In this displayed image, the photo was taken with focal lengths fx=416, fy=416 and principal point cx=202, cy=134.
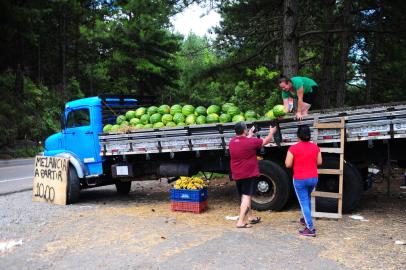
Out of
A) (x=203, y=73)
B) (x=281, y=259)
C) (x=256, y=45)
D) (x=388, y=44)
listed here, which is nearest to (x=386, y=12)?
(x=388, y=44)

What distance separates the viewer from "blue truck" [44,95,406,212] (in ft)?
23.5

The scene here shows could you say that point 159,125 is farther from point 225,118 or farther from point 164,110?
point 225,118

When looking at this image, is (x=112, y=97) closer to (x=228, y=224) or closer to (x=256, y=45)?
(x=228, y=224)

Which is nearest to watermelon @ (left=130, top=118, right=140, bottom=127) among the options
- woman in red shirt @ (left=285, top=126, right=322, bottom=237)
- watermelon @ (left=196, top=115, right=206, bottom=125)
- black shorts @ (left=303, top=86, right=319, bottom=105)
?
watermelon @ (left=196, top=115, right=206, bottom=125)

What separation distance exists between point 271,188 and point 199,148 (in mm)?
1632

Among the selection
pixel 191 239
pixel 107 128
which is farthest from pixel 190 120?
pixel 191 239

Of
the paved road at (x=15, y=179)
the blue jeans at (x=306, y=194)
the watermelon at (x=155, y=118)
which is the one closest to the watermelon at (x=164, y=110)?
the watermelon at (x=155, y=118)

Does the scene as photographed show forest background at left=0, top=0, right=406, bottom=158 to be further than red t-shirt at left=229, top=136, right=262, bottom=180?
Yes

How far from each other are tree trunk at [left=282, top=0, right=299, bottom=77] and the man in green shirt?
3211mm

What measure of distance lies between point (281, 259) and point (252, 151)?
2024 millimetres

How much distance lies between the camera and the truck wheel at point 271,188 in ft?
25.8

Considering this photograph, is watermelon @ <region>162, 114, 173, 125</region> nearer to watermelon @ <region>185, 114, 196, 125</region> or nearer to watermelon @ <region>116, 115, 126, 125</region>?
watermelon @ <region>185, 114, 196, 125</region>

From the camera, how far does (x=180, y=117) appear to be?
9094mm

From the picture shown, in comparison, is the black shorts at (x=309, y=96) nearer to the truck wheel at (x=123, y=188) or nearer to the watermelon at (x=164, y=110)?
the watermelon at (x=164, y=110)
